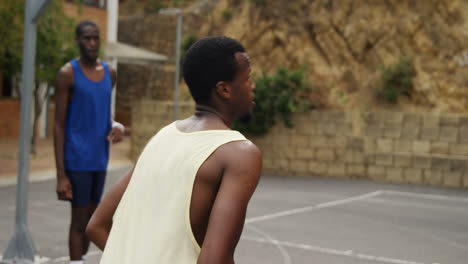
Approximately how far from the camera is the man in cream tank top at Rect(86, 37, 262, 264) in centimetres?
174

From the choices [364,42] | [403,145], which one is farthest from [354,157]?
[364,42]

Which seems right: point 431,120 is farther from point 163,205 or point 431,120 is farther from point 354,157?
point 163,205

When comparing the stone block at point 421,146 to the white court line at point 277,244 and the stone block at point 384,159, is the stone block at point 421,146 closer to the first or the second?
the stone block at point 384,159

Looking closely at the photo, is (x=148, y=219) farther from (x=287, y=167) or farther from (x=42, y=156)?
(x=42, y=156)

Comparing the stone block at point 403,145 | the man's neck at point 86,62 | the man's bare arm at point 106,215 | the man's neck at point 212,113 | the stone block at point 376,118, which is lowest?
the stone block at point 403,145

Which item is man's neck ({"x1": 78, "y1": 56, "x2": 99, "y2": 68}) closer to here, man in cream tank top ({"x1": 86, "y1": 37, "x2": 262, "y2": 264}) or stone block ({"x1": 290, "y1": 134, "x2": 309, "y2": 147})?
man in cream tank top ({"x1": 86, "y1": 37, "x2": 262, "y2": 264})

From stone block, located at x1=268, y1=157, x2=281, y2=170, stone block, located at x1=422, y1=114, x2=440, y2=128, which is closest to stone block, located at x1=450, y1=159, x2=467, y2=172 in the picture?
stone block, located at x1=422, y1=114, x2=440, y2=128

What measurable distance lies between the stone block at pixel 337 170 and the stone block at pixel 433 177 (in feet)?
6.64

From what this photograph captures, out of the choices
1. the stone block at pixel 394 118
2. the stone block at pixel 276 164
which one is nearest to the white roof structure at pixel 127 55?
the stone block at pixel 276 164

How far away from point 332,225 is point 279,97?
299 inches

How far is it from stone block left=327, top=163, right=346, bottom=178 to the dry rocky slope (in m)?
2.15

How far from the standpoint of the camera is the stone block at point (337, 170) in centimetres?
1644

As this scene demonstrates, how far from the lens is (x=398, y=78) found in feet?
66.7

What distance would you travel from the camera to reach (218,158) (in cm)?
178
